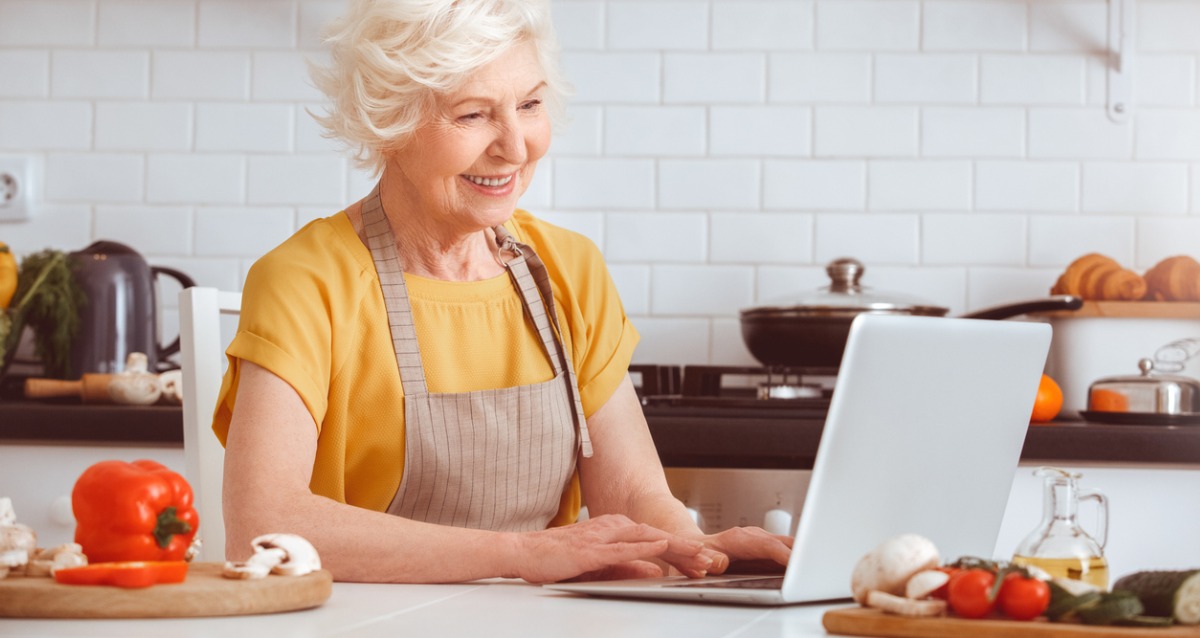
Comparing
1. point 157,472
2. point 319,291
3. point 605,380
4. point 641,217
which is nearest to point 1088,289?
point 641,217

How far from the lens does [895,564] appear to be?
79 cm

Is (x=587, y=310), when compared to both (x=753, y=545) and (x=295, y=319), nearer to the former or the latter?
(x=295, y=319)

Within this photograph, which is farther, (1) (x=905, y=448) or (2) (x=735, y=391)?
(2) (x=735, y=391)

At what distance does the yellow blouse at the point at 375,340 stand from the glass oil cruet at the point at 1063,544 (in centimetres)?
74

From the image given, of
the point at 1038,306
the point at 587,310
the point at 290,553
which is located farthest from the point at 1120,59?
the point at 290,553

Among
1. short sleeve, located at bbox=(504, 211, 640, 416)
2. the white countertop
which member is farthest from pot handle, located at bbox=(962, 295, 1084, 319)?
the white countertop

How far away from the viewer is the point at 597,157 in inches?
103

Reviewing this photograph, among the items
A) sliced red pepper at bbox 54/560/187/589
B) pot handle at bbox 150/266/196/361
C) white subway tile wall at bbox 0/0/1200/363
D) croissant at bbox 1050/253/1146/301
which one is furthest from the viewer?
white subway tile wall at bbox 0/0/1200/363

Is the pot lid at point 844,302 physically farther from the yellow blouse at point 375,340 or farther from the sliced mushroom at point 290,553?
the sliced mushroom at point 290,553

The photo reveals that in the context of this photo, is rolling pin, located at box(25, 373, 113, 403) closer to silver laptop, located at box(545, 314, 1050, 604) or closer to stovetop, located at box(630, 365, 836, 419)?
stovetop, located at box(630, 365, 836, 419)

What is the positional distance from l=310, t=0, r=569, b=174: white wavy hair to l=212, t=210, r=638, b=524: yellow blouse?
132 mm

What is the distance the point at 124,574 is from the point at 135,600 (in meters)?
0.02

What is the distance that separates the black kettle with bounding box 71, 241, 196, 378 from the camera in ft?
7.54

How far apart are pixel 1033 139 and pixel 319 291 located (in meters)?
1.63
